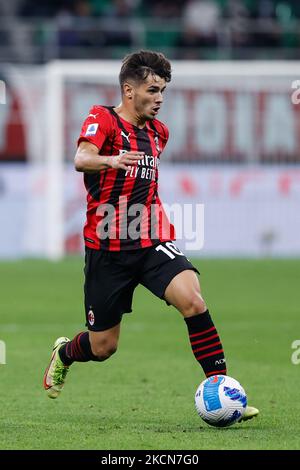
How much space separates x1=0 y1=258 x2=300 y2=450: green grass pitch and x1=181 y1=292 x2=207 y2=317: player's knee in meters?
0.71

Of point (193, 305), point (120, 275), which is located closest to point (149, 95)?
point (120, 275)

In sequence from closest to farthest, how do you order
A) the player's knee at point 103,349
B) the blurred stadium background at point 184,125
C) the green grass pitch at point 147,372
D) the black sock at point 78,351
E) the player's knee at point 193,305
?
the green grass pitch at point 147,372 < the player's knee at point 193,305 < the player's knee at point 103,349 < the black sock at point 78,351 < the blurred stadium background at point 184,125

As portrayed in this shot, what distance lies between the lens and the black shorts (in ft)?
24.1

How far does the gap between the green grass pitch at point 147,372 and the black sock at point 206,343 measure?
38cm

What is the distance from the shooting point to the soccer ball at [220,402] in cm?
695

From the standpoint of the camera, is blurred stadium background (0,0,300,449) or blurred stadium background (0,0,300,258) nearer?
blurred stadium background (0,0,300,449)

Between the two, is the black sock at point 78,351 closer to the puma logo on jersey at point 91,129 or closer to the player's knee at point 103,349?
the player's knee at point 103,349

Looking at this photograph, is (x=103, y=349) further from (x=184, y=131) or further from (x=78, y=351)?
(x=184, y=131)

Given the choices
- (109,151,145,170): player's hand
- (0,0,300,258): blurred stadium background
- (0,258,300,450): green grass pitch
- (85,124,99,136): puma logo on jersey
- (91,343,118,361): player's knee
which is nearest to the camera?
(0,258,300,450): green grass pitch

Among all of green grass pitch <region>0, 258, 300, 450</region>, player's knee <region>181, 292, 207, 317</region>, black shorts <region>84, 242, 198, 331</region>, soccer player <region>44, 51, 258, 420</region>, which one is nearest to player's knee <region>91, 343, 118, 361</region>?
soccer player <region>44, 51, 258, 420</region>

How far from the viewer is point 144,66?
7.53m

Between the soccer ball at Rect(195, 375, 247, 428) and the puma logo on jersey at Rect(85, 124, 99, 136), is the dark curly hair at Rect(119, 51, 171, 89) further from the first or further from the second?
the soccer ball at Rect(195, 375, 247, 428)

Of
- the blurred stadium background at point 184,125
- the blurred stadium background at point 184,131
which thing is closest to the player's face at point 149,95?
the blurred stadium background at point 184,131
